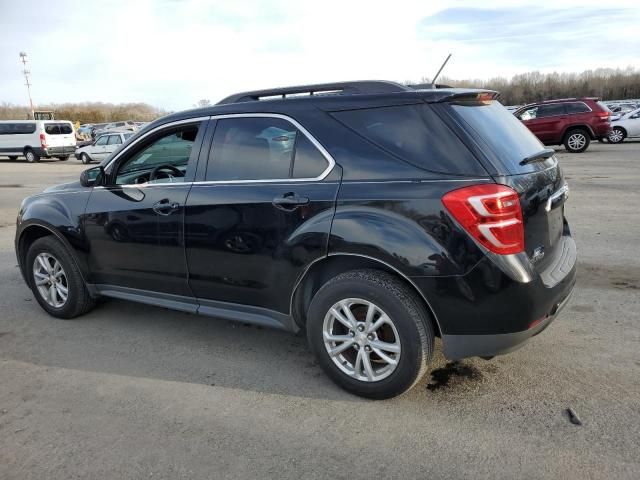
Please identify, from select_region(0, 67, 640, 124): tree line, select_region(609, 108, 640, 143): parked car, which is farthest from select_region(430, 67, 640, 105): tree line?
select_region(609, 108, 640, 143): parked car

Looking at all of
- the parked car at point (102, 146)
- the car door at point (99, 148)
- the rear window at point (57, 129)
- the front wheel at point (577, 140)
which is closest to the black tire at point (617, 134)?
the front wheel at point (577, 140)

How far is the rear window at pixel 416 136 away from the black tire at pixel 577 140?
18169 mm

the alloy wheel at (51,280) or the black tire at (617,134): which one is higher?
the alloy wheel at (51,280)

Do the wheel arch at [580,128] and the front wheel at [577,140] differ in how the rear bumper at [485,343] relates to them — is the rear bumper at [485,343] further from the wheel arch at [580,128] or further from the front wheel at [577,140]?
the front wheel at [577,140]

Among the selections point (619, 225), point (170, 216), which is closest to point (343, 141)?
point (170, 216)

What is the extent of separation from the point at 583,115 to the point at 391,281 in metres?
18.3

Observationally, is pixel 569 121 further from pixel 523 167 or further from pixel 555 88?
pixel 555 88

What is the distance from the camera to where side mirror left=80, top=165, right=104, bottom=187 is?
170 inches

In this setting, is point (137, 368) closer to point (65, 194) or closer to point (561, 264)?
point (65, 194)

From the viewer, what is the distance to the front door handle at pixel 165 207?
12.5ft

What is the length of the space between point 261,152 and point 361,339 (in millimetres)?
1410

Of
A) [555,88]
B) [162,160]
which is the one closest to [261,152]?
[162,160]

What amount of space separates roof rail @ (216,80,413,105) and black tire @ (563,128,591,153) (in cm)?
1796

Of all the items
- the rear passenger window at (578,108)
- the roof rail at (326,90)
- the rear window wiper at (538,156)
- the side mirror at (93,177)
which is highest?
the roof rail at (326,90)
